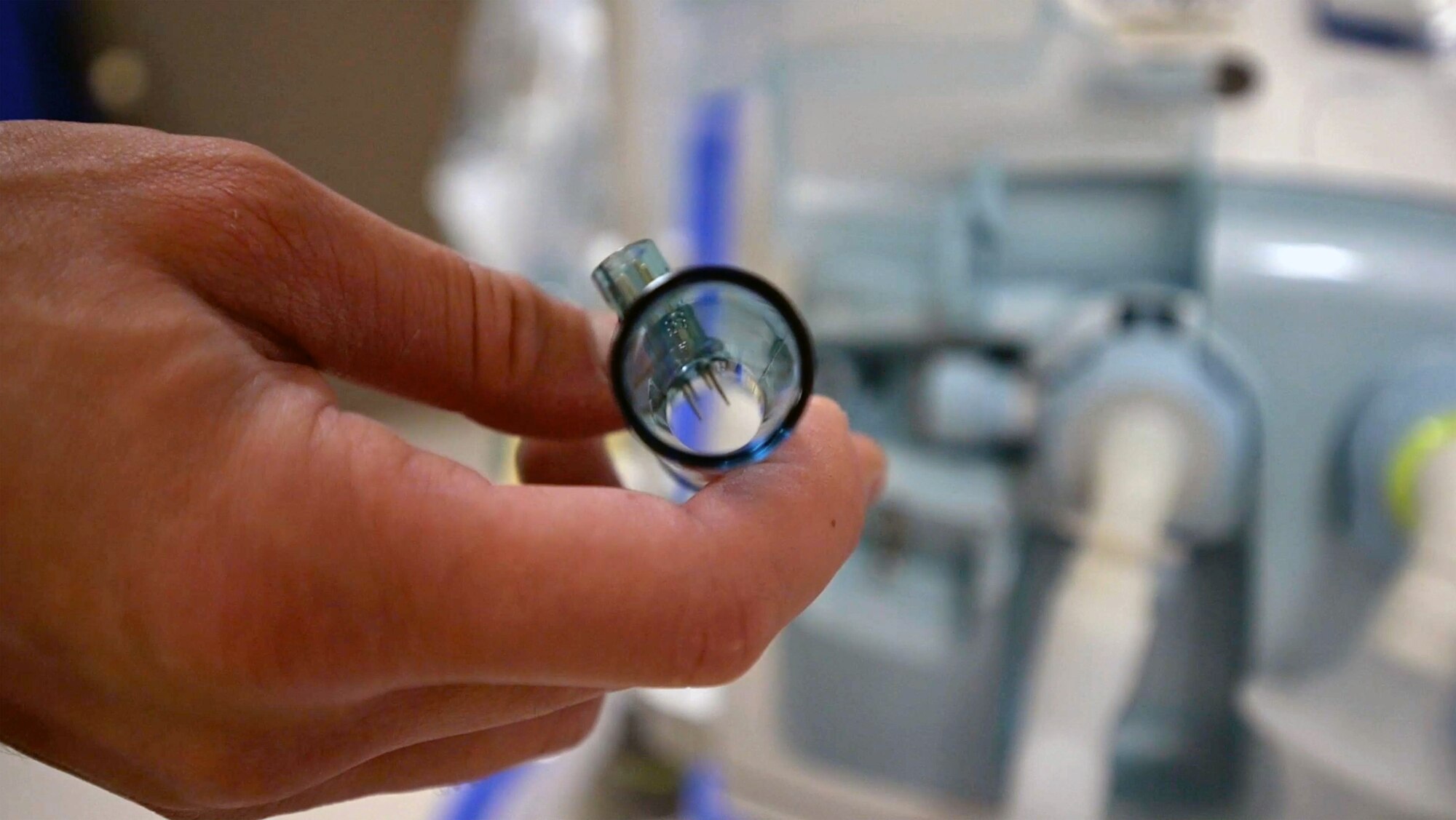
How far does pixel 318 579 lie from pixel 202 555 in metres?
0.01

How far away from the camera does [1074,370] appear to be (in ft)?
1.16

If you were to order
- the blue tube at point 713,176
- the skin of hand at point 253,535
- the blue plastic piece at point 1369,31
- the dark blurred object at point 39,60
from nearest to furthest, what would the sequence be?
the skin of hand at point 253,535 → the dark blurred object at point 39,60 → the blue plastic piece at point 1369,31 → the blue tube at point 713,176

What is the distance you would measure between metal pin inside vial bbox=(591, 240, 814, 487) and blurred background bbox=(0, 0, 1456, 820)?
0.09 m

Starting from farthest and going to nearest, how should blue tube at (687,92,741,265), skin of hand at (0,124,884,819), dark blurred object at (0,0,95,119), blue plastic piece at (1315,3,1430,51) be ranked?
1. blue tube at (687,92,741,265)
2. blue plastic piece at (1315,3,1430,51)
3. dark blurred object at (0,0,95,119)
4. skin of hand at (0,124,884,819)

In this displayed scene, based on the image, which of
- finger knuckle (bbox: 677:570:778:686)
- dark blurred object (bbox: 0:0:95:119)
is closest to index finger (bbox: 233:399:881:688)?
finger knuckle (bbox: 677:570:778:686)

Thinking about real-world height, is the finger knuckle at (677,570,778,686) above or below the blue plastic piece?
below

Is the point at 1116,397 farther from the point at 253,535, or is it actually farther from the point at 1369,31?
the point at 253,535

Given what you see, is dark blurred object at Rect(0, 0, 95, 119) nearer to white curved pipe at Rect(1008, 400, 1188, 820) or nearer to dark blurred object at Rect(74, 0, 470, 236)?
dark blurred object at Rect(74, 0, 470, 236)

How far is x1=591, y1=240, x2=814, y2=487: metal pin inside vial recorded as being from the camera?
142 millimetres

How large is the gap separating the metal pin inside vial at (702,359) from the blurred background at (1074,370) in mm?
93

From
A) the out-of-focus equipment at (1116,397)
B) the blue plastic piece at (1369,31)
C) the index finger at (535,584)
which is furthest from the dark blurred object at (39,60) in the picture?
the blue plastic piece at (1369,31)

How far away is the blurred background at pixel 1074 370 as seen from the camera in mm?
326

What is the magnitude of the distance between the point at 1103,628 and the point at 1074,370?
0.30 ft

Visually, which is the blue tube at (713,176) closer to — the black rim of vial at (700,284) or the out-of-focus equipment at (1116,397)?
the out-of-focus equipment at (1116,397)
